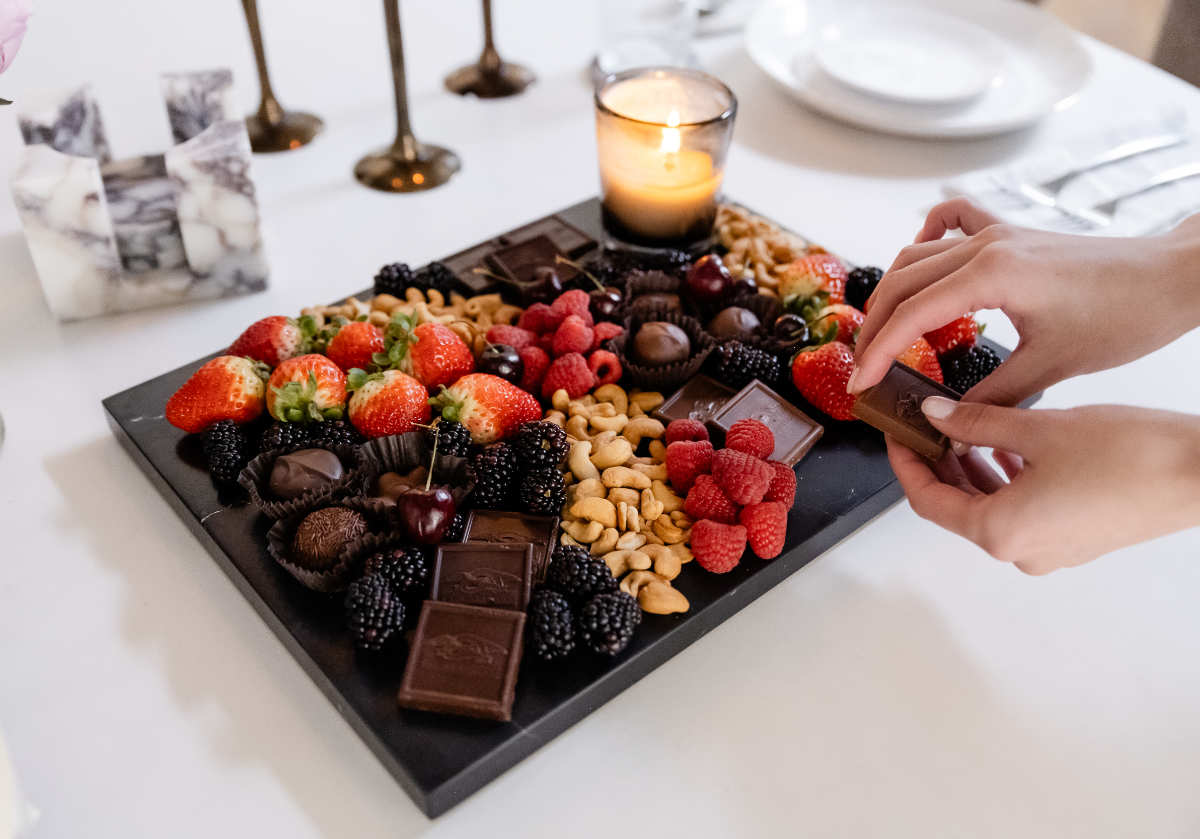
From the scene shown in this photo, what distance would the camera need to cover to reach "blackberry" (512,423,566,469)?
1.05 m

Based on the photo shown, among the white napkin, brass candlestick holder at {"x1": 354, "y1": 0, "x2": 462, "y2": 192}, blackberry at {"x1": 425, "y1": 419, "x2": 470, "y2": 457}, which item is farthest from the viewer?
brass candlestick holder at {"x1": 354, "y1": 0, "x2": 462, "y2": 192}

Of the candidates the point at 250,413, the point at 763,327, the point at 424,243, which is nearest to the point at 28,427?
the point at 250,413

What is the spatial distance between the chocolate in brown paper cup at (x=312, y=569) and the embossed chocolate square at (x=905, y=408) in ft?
1.70

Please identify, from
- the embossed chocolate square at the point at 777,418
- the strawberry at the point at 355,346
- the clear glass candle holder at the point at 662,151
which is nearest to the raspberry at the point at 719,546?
the embossed chocolate square at the point at 777,418

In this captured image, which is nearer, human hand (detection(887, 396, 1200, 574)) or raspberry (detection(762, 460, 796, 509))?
human hand (detection(887, 396, 1200, 574))

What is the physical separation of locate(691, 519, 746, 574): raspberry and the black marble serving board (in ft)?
0.05

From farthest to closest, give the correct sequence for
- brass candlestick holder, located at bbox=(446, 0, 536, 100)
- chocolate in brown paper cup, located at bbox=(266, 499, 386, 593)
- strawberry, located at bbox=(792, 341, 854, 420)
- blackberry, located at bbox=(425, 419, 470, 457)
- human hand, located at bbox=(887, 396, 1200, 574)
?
brass candlestick holder, located at bbox=(446, 0, 536, 100), strawberry, located at bbox=(792, 341, 854, 420), blackberry, located at bbox=(425, 419, 470, 457), chocolate in brown paper cup, located at bbox=(266, 499, 386, 593), human hand, located at bbox=(887, 396, 1200, 574)

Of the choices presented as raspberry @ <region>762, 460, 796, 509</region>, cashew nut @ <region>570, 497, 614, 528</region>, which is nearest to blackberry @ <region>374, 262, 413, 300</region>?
cashew nut @ <region>570, 497, 614, 528</region>

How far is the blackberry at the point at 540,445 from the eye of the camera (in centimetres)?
105

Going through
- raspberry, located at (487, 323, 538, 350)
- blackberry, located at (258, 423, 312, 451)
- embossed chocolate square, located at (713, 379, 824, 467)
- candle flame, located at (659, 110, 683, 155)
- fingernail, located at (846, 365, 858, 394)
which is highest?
candle flame, located at (659, 110, 683, 155)

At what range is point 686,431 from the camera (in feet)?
3.73

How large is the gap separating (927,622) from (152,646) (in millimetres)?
776

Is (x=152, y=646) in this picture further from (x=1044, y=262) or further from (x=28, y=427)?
(x=1044, y=262)

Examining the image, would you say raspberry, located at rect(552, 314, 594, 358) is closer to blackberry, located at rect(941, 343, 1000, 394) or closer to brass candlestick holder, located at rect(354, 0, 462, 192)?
blackberry, located at rect(941, 343, 1000, 394)
